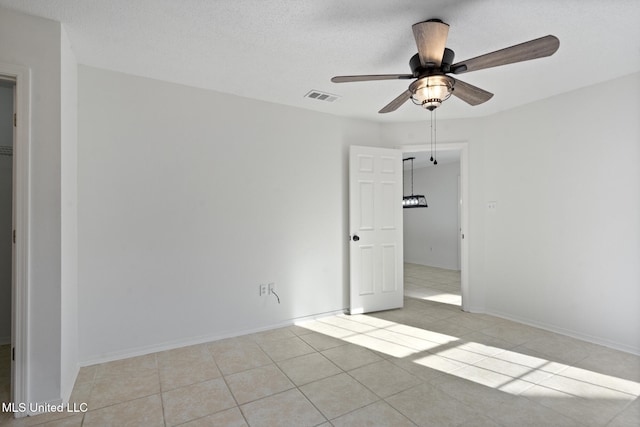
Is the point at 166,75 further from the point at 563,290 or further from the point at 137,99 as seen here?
the point at 563,290

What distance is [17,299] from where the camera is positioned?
199cm

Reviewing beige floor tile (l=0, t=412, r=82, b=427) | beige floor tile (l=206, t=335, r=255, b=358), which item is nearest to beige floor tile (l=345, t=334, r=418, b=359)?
beige floor tile (l=206, t=335, r=255, b=358)

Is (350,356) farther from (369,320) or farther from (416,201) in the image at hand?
(416,201)

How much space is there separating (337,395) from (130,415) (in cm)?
134

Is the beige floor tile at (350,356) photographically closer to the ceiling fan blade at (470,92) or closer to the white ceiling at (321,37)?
the ceiling fan blade at (470,92)

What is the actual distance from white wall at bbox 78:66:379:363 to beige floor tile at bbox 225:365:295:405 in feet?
2.78

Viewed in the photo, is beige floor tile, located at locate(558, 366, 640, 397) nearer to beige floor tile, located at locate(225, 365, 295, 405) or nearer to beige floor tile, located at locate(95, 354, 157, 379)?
beige floor tile, located at locate(225, 365, 295, 405)

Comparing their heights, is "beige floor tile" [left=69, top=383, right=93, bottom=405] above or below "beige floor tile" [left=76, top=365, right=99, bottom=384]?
below

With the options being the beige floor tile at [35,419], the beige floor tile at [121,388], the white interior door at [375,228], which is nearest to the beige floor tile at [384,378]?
the white interior door at [375,228]

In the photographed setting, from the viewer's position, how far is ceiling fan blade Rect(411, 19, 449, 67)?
1725 mm

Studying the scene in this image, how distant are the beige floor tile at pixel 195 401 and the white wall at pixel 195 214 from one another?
83cm

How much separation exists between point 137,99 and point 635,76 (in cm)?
447

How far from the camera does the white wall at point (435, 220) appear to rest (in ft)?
24.6

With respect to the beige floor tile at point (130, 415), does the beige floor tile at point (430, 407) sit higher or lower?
higher
